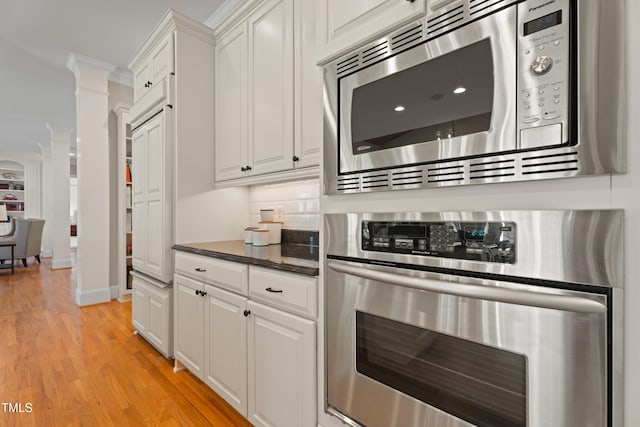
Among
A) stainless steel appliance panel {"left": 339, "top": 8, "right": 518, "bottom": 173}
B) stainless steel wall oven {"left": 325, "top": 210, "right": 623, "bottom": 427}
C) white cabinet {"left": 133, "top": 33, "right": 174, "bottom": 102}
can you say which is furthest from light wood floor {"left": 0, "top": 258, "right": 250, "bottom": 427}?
white cabinet {"left": 133, "top": 33, "right": 174, "bottom": 102}

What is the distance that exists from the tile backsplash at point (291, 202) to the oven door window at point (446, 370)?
121 cm

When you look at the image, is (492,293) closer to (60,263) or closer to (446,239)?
(446,239)

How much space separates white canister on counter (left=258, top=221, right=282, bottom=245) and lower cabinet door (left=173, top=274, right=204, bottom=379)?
573 mm

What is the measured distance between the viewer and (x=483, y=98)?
82cm

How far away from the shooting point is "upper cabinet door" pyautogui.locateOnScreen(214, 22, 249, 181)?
7.15ft

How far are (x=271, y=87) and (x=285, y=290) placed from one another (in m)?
1.24

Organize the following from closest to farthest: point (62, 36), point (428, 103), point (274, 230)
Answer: point (428, 103)
point (274, 230)
point (62, 36)

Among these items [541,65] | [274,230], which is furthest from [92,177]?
[541,65]

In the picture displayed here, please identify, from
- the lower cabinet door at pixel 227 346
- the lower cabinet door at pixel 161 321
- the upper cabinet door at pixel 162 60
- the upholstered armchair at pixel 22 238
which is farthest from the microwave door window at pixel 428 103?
the upholstered armchair at pixel 22 238

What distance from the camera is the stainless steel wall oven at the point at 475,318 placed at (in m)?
0.66

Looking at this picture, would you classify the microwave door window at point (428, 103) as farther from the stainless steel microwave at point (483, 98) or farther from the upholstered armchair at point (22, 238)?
the upholstered armchair at point (22, 238)

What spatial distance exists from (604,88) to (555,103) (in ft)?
0.26

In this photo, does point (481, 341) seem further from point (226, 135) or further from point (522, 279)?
point (226, 135)

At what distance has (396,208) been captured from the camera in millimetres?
1014
